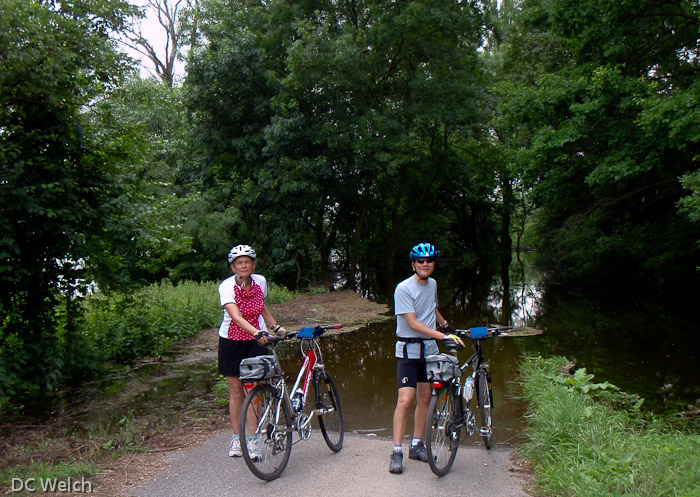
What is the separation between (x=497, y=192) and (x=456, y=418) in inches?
1436

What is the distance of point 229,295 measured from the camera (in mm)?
4730

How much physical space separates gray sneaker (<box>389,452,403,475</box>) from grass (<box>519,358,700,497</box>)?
41.3 inches

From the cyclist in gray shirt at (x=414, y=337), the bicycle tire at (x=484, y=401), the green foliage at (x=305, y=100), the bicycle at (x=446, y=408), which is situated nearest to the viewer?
the bicycle at (x=446, y=408)

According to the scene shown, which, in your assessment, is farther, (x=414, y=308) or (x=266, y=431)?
(x=414, y=308)

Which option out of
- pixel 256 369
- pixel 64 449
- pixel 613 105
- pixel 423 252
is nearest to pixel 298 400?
pixel 256 369

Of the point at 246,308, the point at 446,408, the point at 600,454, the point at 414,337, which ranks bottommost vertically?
the point at 600,454

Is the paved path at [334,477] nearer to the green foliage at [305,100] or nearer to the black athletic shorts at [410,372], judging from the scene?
the black athletic shorts at [410,372]

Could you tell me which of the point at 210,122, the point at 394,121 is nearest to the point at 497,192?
the point at 394,121

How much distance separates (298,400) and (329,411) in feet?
1.25

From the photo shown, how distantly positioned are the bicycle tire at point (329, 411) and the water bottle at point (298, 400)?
7.4 inches

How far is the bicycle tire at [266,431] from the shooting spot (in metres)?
4.29

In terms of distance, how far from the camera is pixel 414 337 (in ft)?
15.5
